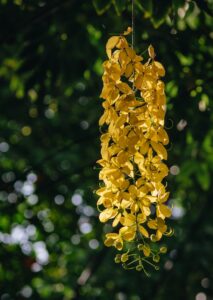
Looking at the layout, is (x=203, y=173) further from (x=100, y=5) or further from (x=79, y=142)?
(x=100, y=5)

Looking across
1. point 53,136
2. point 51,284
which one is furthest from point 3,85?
point 51,284

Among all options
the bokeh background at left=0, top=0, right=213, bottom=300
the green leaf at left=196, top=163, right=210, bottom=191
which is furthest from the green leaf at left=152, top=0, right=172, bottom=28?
the green leaf at left=196, top=163, right=210, bottom=191

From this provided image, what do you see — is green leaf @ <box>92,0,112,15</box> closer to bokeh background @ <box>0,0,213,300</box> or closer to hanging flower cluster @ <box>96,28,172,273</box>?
bokeh background @ <box>0,0,213,300</box>

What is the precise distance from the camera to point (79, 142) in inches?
137

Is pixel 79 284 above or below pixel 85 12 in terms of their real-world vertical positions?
below

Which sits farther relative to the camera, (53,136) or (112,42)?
(53,136)

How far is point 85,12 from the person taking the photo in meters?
3.15

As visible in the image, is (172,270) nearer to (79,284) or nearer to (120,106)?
(79,284)

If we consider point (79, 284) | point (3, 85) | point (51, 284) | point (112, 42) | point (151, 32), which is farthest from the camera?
point (51, 284)

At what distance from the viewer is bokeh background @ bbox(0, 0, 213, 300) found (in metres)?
2.98

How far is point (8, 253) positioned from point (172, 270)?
129 centimetres

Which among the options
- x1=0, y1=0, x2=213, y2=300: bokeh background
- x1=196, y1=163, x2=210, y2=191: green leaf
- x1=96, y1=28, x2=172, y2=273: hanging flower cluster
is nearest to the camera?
x1=96, y1=28, x2=172, y2=273: hanging flower cluster

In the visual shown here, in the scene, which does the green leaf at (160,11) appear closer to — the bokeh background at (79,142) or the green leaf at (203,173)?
the bokeh background at (79,142)

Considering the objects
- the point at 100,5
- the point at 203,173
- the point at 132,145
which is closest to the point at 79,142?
the point at 203,173
